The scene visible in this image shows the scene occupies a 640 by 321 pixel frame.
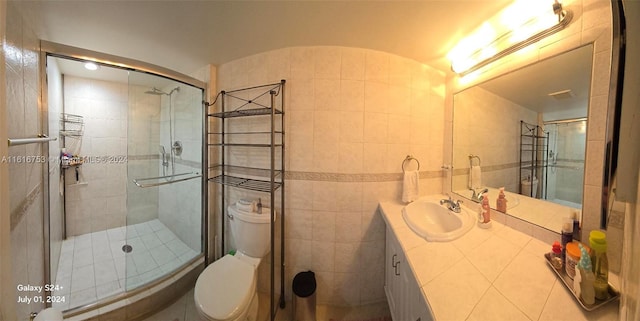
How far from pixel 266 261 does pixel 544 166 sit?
80.8 inches

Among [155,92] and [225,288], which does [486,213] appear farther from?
[155,92]

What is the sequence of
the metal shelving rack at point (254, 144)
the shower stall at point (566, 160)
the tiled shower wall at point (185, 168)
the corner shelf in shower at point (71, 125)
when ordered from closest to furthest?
1. the shower stall at point (566, 160)
2. the metal shelving rack at point (254, 144)
3. the tiled shower wall at point (185, 168)
4. the corner shelf in shower at point (71, 125)

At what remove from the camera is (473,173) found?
1.48 m

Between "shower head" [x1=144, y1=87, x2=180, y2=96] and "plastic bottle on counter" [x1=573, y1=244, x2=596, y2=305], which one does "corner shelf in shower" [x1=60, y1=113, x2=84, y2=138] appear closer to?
"shower head" [x1=144, y1=87, x2=180, y2=96]

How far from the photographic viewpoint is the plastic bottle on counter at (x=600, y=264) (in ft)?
2.00

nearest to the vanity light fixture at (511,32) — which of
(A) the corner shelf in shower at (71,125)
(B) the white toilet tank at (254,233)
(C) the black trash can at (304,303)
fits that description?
(B) the white toilet tank at (254,233)

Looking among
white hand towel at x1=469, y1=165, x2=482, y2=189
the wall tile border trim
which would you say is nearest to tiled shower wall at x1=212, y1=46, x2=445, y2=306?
the wall tile border trim

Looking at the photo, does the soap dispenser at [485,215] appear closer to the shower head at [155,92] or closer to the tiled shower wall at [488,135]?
the tiled shower wall at [488,135]

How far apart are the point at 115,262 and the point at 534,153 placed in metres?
3.53

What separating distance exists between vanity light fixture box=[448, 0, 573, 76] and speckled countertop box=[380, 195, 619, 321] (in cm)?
111

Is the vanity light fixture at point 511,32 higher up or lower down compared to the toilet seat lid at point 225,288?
higher up

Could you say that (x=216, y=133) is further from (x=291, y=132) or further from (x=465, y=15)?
(x=465, y=15)

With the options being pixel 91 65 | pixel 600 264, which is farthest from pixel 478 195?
pixel 91 65

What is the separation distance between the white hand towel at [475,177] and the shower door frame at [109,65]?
7.64 feet
